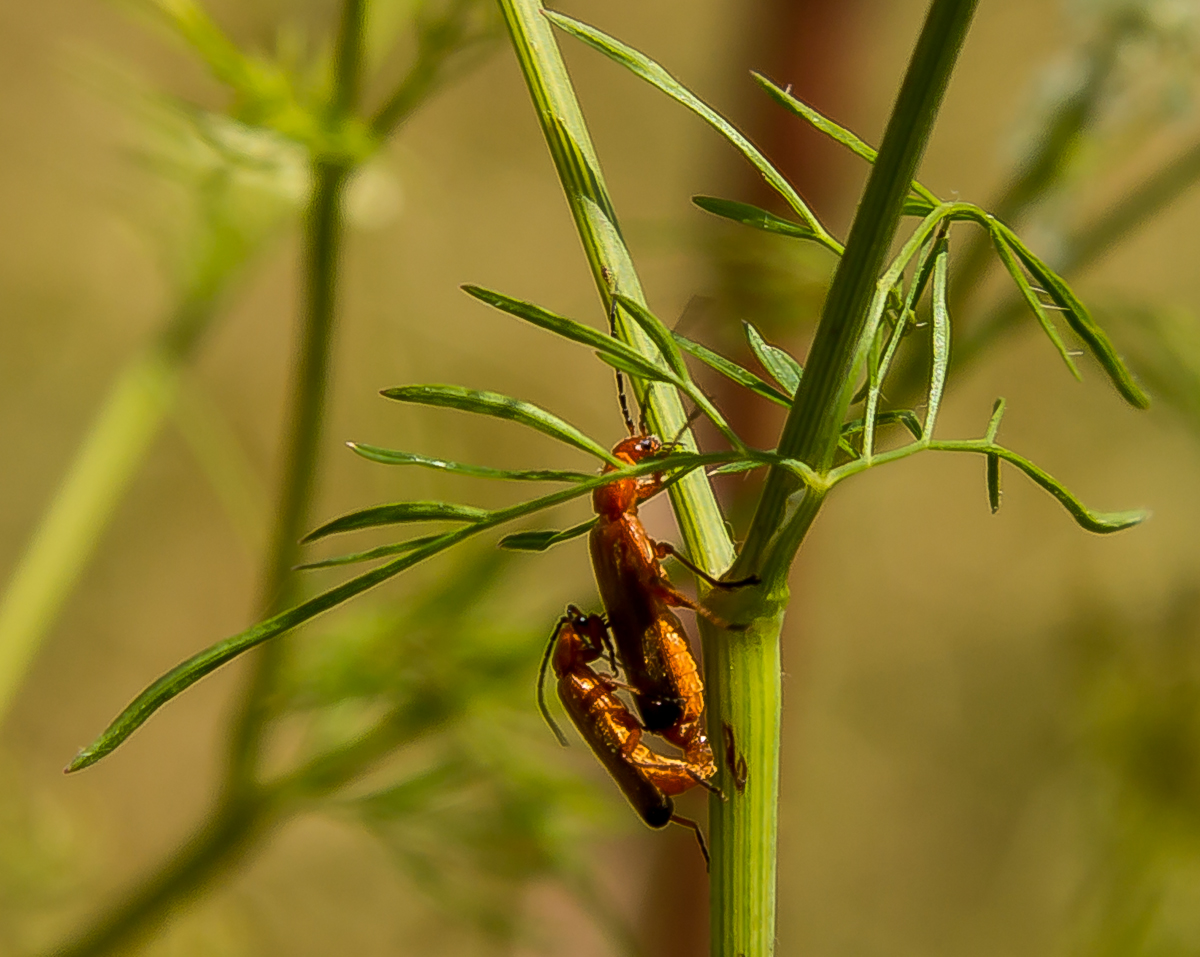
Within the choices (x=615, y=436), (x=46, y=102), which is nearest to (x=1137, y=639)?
(x=615, y=436)

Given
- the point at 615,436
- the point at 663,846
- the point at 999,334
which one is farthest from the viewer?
the point at 615,436

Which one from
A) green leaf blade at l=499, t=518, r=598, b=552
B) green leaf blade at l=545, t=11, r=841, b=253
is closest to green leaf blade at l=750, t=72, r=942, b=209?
green leaf blade at l=545, t=11, r=841, b=253

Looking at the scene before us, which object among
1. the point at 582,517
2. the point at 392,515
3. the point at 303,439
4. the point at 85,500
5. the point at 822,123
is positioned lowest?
the point at 582,517

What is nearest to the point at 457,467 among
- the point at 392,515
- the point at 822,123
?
the point at 392,515

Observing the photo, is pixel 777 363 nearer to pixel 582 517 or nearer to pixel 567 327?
pixel 567 327

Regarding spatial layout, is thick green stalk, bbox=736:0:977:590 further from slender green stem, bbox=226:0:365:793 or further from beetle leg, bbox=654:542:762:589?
slender green stem, bbox=226:0:365:793

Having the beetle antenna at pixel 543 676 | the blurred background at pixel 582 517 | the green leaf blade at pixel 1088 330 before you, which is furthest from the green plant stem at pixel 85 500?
the green leaf blade at pixel 1088 330

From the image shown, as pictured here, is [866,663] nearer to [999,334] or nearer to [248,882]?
[248,882]

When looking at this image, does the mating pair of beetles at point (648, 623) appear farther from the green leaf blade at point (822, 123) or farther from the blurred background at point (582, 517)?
the blurred background at point (582, 517)
